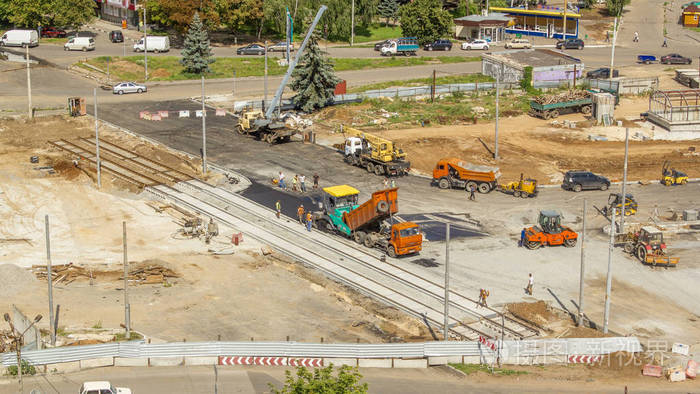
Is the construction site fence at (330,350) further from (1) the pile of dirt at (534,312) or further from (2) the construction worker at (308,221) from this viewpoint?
(2) the construction worker at (308,221)

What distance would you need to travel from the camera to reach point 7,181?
67.4 metres

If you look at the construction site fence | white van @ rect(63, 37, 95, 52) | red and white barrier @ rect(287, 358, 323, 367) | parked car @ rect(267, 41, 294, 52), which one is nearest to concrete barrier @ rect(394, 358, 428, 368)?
the construction site fence

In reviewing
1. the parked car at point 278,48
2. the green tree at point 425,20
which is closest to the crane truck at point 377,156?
the parked car at point 278,48

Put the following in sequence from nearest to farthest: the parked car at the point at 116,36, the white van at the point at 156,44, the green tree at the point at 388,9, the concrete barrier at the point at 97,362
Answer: the concrete barrier at the point at 97,362, the white van at the point at 156,44, the parked car at the point at 116,36, the green tree at the point at 388,9

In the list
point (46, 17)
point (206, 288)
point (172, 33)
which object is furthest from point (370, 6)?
point (206, 288)

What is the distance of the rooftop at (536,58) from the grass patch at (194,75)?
Result: 12.3 meters

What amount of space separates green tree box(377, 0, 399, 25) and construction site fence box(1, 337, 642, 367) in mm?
100970

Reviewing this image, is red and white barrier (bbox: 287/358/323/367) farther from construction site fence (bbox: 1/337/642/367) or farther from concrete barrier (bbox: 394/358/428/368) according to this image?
concrete barrier (bbox: 394/358/428/368)

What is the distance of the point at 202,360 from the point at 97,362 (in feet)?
15.3

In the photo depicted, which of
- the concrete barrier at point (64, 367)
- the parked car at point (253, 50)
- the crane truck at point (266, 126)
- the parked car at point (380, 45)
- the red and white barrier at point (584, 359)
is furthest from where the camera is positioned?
the parked car at point (380, 45)

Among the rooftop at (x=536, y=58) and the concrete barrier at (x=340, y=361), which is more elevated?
the rooftop at (x=536, y=58)

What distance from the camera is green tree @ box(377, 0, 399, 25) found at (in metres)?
136

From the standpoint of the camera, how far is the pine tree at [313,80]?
284 ft

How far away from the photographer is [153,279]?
5062 centimetres
